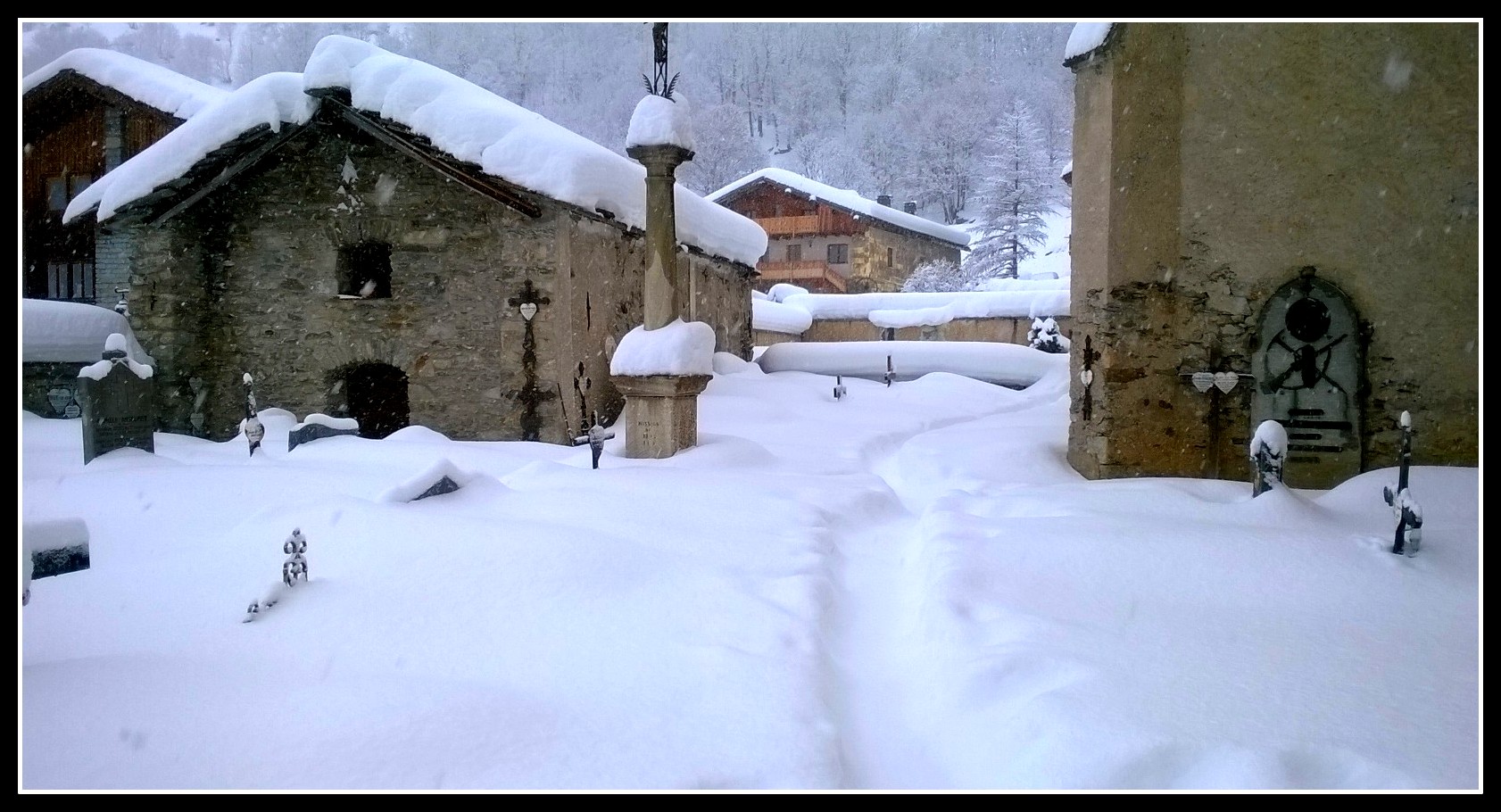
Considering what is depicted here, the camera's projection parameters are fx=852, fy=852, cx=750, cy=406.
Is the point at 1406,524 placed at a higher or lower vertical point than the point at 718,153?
lower

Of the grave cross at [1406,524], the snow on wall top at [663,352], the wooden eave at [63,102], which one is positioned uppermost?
the wooden eave at [63,102]

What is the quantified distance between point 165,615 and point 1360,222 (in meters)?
9.37

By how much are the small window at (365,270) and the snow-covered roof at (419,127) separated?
1.88 m

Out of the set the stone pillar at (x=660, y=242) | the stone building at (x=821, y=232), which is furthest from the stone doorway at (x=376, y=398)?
the stone building at (x=821, y=232)

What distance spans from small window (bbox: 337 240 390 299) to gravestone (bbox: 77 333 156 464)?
3223mm

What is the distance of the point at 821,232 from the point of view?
33094 mm

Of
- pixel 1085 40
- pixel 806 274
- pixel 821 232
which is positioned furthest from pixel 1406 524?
pixel 821 232

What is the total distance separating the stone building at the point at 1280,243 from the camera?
7.50 meters

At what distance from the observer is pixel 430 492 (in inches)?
238

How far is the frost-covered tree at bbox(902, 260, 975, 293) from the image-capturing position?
109ft

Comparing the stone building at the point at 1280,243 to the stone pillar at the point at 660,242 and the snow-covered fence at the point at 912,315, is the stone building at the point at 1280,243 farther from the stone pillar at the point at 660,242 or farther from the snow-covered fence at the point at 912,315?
the snow-covered fence at the point at 912,315

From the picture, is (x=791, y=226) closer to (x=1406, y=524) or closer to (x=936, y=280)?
(x=936, y=280)

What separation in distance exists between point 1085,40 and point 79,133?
62.0ft

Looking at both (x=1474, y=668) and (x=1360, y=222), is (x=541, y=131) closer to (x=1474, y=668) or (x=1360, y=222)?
(x=1360, y=222)
